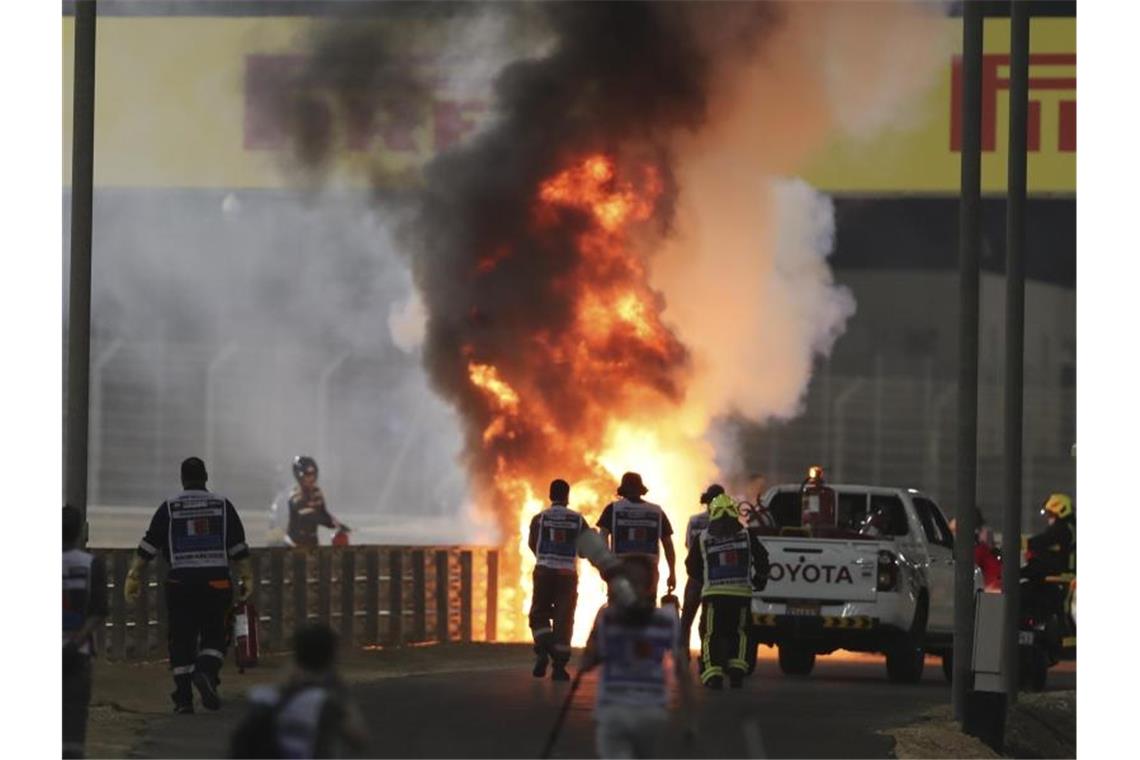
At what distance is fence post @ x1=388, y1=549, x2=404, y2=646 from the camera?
28.8 meters

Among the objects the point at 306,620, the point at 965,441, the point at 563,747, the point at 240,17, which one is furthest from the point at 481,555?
the point at 240,17

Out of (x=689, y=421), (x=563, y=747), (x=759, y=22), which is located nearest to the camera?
(x=563, y=747)

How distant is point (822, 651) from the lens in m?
25.8

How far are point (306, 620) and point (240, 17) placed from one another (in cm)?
2467

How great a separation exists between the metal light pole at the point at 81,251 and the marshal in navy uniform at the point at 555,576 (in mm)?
5357

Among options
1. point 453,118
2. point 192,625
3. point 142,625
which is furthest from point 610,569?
point 453,118

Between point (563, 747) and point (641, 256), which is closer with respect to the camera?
point (563, 747)

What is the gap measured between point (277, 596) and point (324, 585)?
3.02ft

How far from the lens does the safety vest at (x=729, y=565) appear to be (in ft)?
74.4

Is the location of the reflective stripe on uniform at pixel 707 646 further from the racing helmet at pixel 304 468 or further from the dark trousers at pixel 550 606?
the racing helmet at pixel 304 468

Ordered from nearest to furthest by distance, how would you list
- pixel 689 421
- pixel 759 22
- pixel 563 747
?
1. pixel 563 747
2. pixel 689 421
3. pixel 759 22

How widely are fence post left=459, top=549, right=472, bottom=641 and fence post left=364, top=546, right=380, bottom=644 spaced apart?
2.09 metres

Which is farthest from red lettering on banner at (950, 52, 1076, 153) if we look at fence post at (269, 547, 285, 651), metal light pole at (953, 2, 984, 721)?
metal light pole at (953, 2, 984, 721)

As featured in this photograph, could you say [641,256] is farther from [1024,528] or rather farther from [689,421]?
[1024,528]
